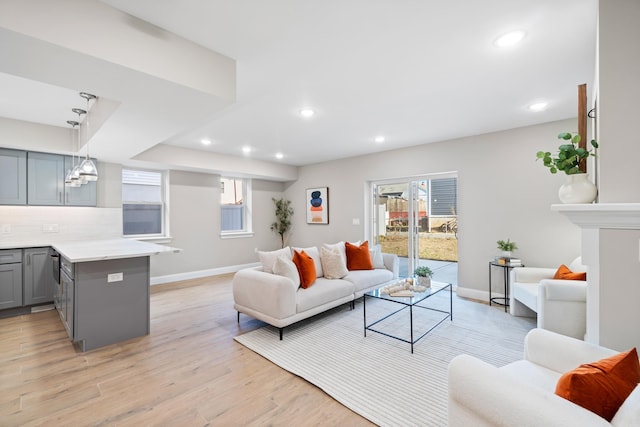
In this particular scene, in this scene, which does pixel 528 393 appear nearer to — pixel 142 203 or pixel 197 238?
pixel 197 238

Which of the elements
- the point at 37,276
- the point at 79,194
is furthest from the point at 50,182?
the point at 37,276

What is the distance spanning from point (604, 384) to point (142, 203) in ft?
20.9

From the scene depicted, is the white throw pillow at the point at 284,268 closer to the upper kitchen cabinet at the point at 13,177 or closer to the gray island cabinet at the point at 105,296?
the gray island cabinet at the point at 105,296

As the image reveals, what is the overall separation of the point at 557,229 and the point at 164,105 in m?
4.85

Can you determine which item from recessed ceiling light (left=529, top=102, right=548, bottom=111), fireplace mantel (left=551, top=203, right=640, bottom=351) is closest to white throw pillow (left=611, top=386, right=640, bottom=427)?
fireplace mantel (left=551, top=203, right=640, bottom=351)

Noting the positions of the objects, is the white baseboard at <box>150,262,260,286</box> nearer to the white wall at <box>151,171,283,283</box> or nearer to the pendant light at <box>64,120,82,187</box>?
the white wall at <box>151,171,283,283</box>

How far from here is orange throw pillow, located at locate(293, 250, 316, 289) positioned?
3.50 metres

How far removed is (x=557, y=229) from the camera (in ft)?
12.4

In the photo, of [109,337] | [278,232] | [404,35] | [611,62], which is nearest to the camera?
[611,62]

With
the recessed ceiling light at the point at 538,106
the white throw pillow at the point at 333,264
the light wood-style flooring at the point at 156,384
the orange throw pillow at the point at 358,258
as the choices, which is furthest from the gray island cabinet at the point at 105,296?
the recessed ceiling light at the point at 538,106

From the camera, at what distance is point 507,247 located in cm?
395

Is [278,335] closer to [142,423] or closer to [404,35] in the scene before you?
[142,423]

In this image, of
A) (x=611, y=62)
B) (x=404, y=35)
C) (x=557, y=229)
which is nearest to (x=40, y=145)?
(x=404, y=35)

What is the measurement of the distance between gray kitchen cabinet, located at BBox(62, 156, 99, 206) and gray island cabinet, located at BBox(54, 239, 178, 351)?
1611 millimetres
